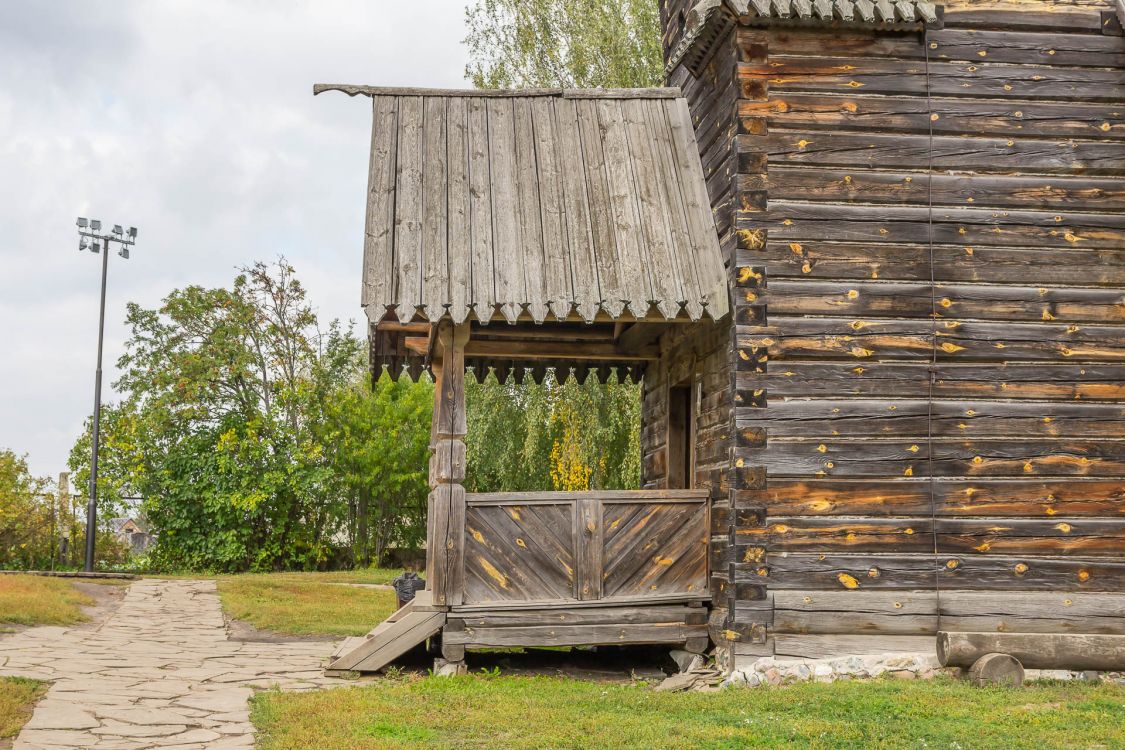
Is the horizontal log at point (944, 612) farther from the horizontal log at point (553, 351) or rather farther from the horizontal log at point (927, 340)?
the horizontal log at point (553, 351)

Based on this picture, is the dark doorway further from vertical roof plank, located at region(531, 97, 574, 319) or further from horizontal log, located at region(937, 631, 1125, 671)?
horizontal log, located at region(937, 631, 1125, 671)

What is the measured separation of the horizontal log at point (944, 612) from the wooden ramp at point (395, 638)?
2952 millimetres

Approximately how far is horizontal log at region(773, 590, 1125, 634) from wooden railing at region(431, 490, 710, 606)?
1153mm

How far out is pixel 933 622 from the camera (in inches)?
350

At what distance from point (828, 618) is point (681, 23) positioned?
684cm

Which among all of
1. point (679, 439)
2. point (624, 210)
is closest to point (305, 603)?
point (679, 439)

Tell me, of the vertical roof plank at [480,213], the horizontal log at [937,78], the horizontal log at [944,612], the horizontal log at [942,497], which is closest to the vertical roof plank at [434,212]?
the vertical roof plank at [480,213]

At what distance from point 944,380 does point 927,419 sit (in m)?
0.39

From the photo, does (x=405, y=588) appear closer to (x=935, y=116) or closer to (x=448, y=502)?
(x=448, y=502)

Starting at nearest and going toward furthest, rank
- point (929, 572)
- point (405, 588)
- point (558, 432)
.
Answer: point (929, 572) < point (405, 588) < point (558, 432)

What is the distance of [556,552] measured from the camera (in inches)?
370

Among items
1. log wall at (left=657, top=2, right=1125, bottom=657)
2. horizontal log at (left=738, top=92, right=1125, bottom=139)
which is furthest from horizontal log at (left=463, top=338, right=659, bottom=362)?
horizontal log at (left=738, top=92, right=1125, bottom=139)

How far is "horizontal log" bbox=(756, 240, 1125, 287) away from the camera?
9.20 m

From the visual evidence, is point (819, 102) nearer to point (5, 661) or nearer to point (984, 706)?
point (984, 706)
